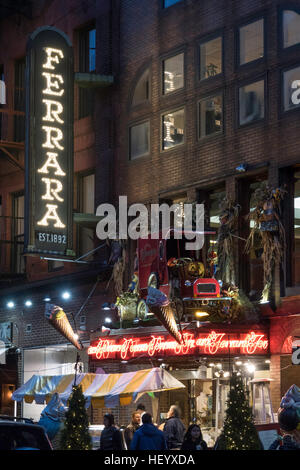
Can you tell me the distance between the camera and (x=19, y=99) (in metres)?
32.8

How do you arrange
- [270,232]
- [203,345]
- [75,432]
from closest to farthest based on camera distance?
[75,432] < [203,345] < [270,232]

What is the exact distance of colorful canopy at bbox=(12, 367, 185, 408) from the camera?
21.1 m

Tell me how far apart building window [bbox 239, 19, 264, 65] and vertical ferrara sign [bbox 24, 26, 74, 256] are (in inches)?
212

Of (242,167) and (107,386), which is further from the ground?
(242,167)

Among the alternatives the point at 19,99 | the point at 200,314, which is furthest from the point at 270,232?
the point at 19,99

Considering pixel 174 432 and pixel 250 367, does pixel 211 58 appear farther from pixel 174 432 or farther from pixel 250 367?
pixel 174 432

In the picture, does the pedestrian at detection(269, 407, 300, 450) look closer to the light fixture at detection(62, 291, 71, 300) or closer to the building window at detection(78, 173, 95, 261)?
the building window at detection(78, 173, 95, 261)

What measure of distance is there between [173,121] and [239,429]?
41.9 ft

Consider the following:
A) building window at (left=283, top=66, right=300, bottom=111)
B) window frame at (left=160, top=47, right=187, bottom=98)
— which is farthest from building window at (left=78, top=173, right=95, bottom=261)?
building window at (left=283, top=66, right=300, bottom=111)

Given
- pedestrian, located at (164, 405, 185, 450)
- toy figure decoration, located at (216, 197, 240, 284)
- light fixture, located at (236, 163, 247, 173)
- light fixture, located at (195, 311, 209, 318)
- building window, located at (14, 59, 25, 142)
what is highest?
building window, located at (14, 59, 25, 142)

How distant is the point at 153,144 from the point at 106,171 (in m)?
2.08

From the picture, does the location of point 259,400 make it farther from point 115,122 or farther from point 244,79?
point 115,122

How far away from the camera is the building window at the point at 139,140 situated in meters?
26.9
